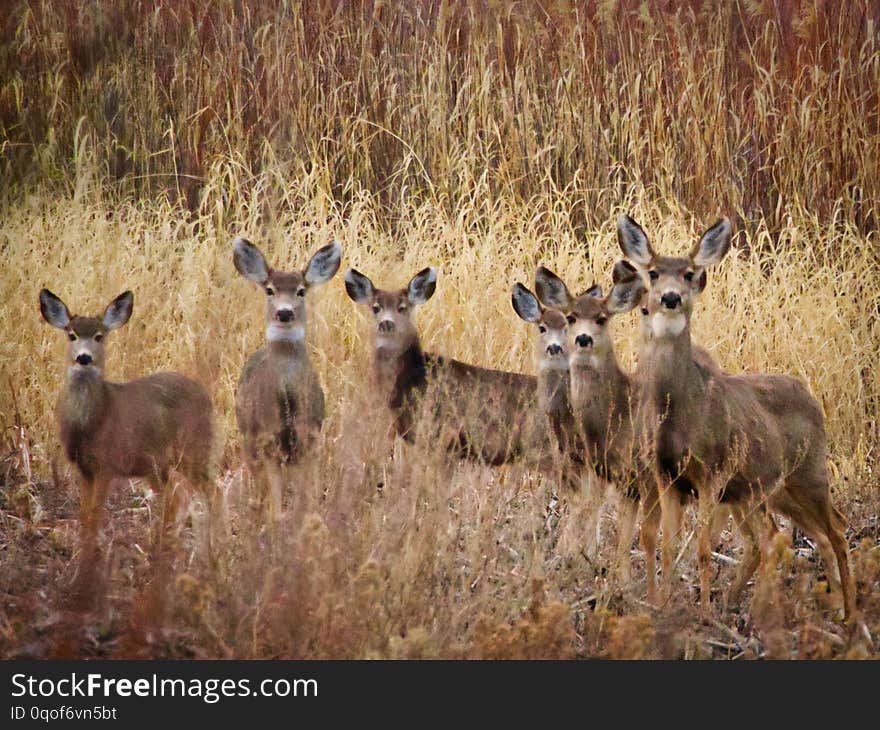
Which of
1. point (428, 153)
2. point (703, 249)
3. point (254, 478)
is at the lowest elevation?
point (254, 478)

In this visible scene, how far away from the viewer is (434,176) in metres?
7.54

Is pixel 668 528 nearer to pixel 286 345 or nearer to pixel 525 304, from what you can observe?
pixel 525 304

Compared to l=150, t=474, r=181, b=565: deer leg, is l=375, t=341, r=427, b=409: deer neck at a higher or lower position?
higher

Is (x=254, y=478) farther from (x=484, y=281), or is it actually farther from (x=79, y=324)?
(x=484, y=281)

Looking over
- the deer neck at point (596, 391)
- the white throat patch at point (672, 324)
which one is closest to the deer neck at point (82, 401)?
the deer neck at point (596, 391)

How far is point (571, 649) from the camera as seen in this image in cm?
495

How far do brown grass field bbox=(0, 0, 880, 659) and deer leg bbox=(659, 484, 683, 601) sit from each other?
0.57 metres

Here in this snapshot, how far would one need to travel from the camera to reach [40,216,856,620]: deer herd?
5.64 meters

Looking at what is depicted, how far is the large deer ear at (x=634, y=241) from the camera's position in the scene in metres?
5.77

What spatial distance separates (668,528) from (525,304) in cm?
124

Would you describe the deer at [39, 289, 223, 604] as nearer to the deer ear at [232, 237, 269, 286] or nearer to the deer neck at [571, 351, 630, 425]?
the deer ear at [232, 237, 269, 286]

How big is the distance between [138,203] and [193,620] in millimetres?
3187

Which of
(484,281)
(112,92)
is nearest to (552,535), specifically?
(484,281)

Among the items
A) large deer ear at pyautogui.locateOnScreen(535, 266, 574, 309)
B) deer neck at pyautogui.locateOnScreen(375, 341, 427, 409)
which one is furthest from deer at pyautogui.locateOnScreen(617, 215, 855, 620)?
deer neck at pyautogui.locateOnScreen(375, 341, 427, 409)
